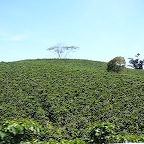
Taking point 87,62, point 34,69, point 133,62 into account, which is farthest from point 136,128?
point 133,62

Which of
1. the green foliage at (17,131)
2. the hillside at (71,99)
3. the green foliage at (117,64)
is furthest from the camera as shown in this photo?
the green foliage at (117,64)

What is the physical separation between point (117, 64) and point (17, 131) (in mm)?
17683

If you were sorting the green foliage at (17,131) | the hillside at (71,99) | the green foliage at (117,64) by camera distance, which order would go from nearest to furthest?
the green foliage at (17,131), the hillside at (71,99), the green foliage at (117,64)

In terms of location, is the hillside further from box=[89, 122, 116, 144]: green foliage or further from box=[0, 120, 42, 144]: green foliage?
box=[0, 120, 42, 144]: green foliage

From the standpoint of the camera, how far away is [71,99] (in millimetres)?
15648

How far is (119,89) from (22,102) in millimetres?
5288

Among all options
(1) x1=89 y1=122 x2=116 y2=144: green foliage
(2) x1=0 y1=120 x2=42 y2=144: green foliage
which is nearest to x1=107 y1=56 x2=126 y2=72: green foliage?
(1) x1=89 y1=122 x2=116 y2=144: green foliage

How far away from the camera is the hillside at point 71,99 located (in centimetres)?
1340

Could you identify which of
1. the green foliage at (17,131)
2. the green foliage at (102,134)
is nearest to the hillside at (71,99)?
Result: the green foliage at (102,134)

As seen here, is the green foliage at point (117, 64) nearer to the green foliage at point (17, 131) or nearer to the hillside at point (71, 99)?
the hillside at point (71, 99)

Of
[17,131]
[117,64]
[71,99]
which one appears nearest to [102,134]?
[17,131]

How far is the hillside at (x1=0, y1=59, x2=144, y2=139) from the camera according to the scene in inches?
527

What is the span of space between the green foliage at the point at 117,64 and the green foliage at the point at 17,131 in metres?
17.3

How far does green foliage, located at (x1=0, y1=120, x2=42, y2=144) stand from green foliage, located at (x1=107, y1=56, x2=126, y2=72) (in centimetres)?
1730
